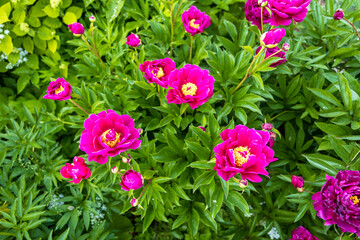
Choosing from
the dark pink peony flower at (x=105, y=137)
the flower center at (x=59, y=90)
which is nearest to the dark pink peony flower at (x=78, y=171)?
the dark pink peony flower at (x=105, y=137)

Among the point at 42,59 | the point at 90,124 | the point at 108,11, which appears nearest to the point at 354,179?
the point at 90,124

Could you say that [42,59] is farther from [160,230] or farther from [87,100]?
Answer: [160,230]

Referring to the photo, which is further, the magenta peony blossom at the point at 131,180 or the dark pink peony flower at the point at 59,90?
the dark pink peony flower at the point at 59,90

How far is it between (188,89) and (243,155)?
0.38m

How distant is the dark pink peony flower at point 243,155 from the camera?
0.94 metres

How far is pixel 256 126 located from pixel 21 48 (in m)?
2.03

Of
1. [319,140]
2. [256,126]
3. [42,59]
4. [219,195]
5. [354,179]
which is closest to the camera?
[354,179]

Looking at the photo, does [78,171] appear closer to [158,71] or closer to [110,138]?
[110,138]

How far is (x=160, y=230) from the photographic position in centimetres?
212

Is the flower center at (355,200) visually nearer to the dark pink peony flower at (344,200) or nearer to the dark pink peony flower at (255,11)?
the dark pink peony flower at (344,200)

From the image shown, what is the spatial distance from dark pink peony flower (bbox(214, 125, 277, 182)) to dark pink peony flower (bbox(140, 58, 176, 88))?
397 mm

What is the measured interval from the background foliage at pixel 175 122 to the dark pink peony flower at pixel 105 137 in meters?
0.14

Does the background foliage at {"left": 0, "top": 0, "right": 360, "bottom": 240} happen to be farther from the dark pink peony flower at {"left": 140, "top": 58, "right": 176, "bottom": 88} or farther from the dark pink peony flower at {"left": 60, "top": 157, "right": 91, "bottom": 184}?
the dark pink peony flower at {"left": 140, "top": 58, "right": 176, "bottom": 88}

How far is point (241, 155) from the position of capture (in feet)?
3.25
